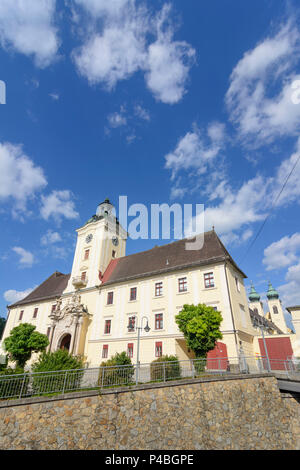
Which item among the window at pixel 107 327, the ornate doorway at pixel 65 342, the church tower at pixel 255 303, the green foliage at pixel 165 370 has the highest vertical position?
the church tower at pixel 255 303

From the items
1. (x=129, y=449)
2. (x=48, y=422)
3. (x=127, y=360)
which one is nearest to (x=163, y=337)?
(x=127, y=360)

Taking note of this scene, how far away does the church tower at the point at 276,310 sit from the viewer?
2712 inches

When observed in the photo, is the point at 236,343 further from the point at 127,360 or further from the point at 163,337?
the point at 127,360

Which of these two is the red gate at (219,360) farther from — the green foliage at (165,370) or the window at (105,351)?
the window at (105,351)

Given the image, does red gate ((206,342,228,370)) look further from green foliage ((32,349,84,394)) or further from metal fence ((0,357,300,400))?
green foliage ((32,349,84,394))

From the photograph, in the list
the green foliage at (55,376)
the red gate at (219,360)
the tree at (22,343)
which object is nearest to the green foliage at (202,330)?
the red gate at (219,360)

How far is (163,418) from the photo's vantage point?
10.5 m

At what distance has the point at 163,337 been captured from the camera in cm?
2233

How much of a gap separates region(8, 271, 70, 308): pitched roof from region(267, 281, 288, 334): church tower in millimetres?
61703

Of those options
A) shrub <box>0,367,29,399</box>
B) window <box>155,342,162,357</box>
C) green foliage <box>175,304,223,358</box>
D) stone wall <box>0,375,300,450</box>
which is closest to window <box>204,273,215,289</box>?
green foliage <box>175,304,223,358</box>

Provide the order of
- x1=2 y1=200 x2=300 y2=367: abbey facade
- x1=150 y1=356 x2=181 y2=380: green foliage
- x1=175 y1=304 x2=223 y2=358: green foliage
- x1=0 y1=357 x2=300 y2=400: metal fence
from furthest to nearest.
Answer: x1=2 y1=200 x2=300 y2=367: abbey facade < x1=175 y1=304 x2=223 y2=358: green foliage < x1=150 y1=356 x2=181 y2=380: green foliage < x1=0 y1=357 x2=300 y2=400: metal fence

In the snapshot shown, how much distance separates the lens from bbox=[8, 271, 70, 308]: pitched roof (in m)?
34.2

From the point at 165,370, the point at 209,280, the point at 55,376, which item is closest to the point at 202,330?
the point at 165,370

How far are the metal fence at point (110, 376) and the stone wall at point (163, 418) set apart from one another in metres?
0.83
